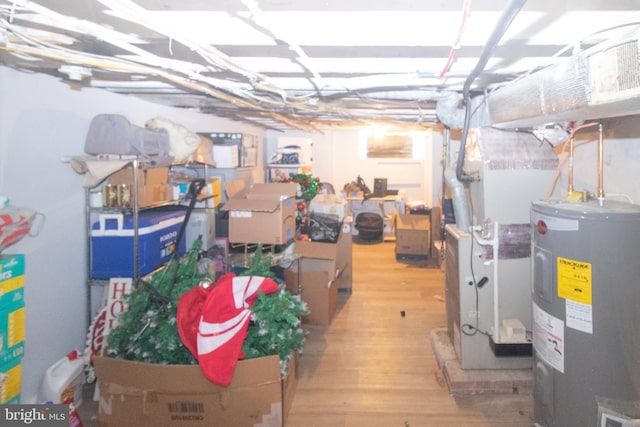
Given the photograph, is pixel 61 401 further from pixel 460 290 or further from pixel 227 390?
pixel 460 290

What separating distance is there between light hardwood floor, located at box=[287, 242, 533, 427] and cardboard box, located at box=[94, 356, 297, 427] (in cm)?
35

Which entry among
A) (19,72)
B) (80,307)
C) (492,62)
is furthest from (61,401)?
(492,62)

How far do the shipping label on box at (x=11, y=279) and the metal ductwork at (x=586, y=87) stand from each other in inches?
94.8

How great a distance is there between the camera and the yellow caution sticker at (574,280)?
1.57 m

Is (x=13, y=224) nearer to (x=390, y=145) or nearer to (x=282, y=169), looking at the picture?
(x=282, y=169)

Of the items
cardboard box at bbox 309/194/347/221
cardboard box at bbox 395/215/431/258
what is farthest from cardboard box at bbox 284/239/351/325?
cardboard box at bbox 395/215/431/258

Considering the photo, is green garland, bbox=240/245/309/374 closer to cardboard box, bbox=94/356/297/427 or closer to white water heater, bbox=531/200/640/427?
cardboard box, bbox=94/356/297/427

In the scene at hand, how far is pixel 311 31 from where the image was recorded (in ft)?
5.06

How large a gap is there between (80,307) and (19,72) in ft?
4.70

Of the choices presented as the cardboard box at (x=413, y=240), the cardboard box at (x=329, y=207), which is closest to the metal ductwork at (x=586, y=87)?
the cardboard box at (x=329, y=207)

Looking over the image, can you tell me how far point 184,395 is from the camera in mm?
1934

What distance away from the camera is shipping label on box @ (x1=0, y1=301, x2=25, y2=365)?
1.77 meters

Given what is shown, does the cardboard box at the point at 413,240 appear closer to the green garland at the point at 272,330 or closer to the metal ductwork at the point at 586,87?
the green garland at the point at 272,330

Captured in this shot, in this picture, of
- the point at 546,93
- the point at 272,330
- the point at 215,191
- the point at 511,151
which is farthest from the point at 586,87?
the point at 215,191
